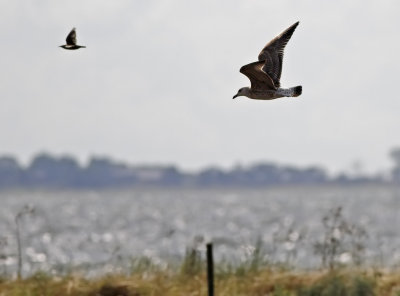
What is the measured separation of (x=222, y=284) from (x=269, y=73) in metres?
4.37

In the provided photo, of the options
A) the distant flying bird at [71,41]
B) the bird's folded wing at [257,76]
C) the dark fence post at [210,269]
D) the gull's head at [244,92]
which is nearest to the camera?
the distant flying bird at [71,41]

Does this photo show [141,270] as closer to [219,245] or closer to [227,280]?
[227,280]

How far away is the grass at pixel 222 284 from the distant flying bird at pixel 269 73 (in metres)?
3.46

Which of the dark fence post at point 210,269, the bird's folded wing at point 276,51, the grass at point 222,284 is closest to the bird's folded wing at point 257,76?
the bird's folded wing at point 276,51

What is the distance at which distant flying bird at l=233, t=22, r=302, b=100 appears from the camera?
30.7 feet

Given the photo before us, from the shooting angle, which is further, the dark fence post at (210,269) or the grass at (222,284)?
the grass at (222,284)

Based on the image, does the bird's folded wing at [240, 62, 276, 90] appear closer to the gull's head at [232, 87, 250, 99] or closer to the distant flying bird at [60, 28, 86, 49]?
the gull's head at [232, 87, 250, 99]

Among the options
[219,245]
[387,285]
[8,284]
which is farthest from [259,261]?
[219,245]

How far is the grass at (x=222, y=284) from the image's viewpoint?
12.6 meters

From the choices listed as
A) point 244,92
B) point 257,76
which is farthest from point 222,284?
point 257,76

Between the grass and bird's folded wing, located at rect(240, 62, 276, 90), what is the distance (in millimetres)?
3704

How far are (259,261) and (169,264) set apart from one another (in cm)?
121

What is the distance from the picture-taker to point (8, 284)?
531 inches

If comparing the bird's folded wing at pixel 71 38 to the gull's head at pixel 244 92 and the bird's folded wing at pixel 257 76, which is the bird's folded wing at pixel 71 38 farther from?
the gull's head at pixel 244 92
